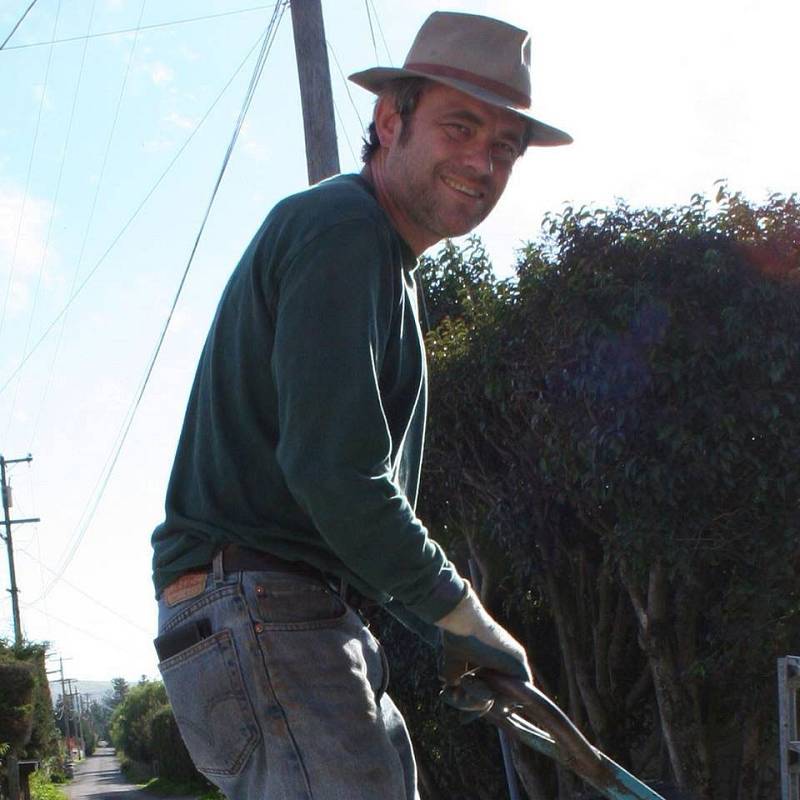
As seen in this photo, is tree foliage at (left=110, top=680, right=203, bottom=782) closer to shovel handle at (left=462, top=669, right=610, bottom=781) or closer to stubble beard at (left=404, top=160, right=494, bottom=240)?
shovel handle at (left=462, top=669, right=610, bottom=781)

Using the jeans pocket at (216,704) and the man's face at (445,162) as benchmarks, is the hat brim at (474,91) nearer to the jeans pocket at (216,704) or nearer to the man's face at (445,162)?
the man's face at (445,162)

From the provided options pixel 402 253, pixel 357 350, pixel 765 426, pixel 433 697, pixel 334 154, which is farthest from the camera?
pixel 433 697

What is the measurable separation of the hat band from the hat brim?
0.01 meters

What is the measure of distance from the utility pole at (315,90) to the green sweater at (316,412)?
6.00m

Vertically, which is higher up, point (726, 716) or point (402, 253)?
point (402, 253)

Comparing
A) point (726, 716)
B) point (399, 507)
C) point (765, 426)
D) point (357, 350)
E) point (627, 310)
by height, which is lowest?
point (726, 716)

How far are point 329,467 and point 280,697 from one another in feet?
1.28

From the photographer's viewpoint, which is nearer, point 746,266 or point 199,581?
point 199,581

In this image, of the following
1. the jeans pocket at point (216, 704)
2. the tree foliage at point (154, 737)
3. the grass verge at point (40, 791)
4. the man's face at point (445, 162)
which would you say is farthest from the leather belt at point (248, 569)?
the grass verge at point (40, 791)

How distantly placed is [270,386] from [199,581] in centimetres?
36

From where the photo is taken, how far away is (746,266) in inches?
285

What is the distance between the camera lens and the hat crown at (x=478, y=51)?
93.0 inches

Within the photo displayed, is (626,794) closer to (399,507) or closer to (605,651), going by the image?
(399,507)

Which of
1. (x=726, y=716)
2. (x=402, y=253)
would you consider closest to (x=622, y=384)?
(x=726, y=716)
